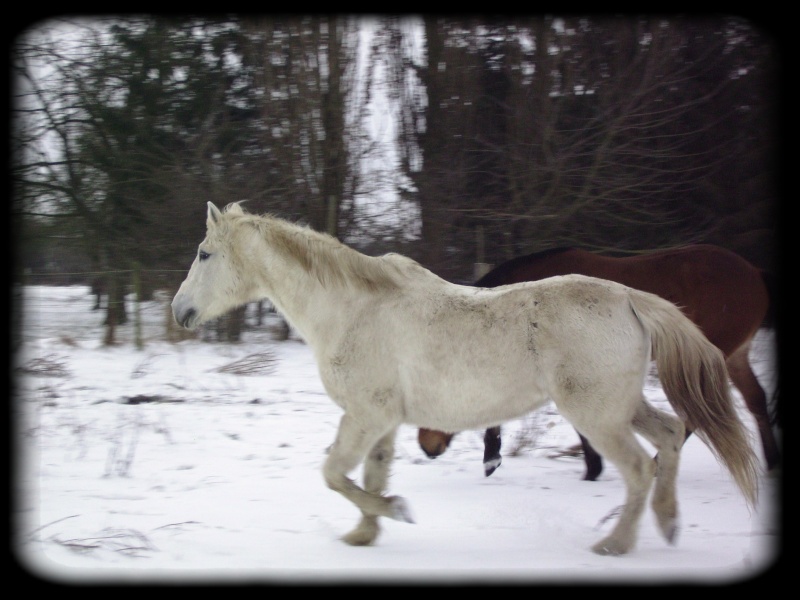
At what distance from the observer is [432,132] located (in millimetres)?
9969

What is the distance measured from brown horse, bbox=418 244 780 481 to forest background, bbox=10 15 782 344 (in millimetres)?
3919

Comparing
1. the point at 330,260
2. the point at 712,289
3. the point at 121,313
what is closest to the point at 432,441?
the point at 330,260

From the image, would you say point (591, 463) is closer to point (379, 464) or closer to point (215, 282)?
point (379, 464)

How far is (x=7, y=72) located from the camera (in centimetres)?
472

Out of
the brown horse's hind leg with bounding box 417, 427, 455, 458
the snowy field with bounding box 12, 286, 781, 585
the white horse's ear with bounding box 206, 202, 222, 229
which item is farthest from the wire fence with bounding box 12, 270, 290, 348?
the white horse's ear with bounding box 206, 202, 222, 229

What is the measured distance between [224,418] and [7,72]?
11.6 feet

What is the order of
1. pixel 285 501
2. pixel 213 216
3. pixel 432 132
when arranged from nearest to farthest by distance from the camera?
pixel 213 216
pixel 285 501
pixel 432 132

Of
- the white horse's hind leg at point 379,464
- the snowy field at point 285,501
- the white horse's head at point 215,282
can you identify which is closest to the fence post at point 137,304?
the snowy field at point 285,501

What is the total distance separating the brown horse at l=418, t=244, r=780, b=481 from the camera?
18.0ft

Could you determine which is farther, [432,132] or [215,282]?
[432,132]

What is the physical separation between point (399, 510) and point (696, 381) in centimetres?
180

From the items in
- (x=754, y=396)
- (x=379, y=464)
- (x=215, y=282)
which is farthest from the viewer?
(x=754, y=396)
